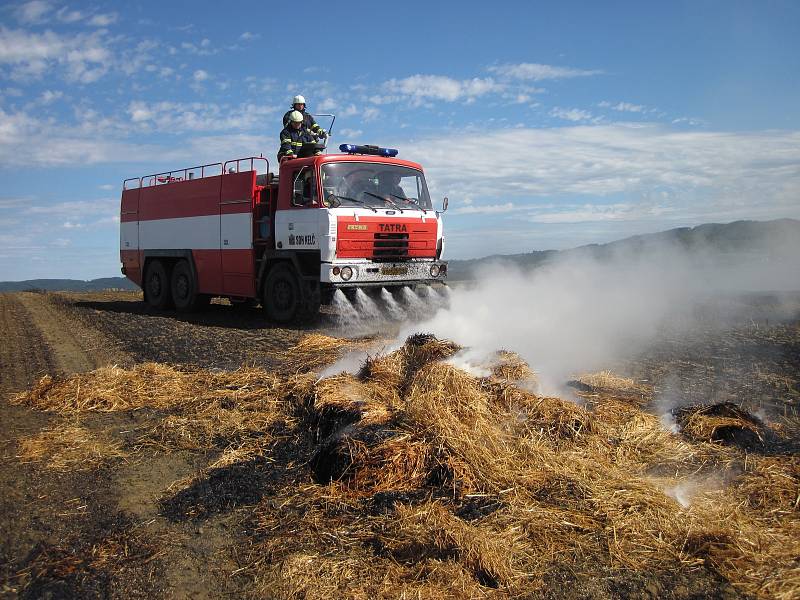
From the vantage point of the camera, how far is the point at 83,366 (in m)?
8.63

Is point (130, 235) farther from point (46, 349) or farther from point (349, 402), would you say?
point (349, 402)

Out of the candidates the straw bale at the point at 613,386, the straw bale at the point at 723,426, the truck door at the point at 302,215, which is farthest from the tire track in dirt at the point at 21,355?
the straw bale at the point at 723,426

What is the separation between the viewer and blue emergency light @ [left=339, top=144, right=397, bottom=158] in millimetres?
11836

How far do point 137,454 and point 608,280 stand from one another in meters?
16.2

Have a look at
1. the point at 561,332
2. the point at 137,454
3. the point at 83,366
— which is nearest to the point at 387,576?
the point at 137,454

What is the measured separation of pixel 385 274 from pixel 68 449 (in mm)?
7274

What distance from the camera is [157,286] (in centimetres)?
1639

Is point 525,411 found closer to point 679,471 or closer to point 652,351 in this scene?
point 679,471

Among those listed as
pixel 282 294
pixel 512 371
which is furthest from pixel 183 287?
pixel 512 371

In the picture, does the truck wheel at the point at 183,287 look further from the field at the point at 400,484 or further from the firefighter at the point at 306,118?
the field at the point at 400,484

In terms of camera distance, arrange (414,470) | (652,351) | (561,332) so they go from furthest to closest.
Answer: (561,332) → (652,351) → (414,470)

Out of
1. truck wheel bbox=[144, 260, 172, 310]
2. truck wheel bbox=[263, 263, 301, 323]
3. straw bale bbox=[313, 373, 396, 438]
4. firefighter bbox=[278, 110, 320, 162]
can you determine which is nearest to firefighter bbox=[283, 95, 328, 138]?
firefighter bbox=[278, 110, 320, 162]

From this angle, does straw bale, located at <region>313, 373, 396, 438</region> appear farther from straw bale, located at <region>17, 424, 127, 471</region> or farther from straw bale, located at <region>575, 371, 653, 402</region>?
straw bale, located at <region>575, 371, 653, 402</region>

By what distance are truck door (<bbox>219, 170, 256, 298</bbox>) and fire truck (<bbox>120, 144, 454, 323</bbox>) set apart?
0.02 metres
